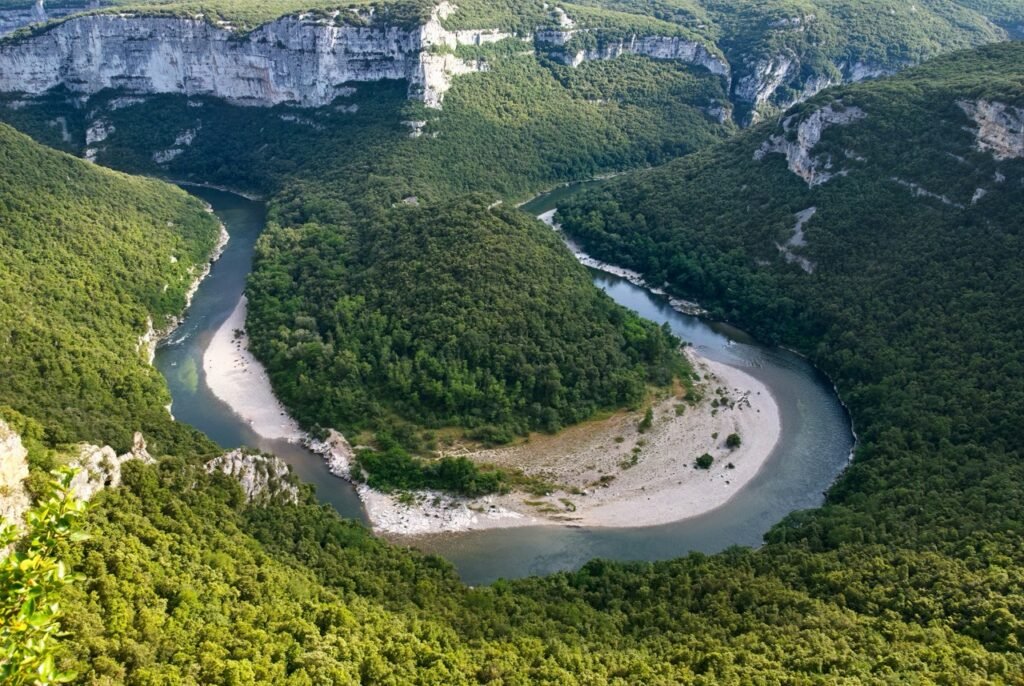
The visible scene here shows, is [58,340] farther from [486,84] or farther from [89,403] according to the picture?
[486,84]

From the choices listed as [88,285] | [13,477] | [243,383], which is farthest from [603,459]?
[88,285]

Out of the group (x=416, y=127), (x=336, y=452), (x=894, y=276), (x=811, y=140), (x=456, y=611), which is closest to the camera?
(x=456, y=611)

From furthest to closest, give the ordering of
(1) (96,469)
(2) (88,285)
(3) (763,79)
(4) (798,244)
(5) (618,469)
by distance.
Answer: (3) (763,79) < (4) (798,244) < (2) (88,285) < (5) (618,469) < (1) (96,469)

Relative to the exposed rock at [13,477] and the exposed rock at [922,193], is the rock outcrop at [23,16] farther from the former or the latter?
the exposed rock at [13,477]

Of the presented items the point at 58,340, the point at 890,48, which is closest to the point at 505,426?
the point at 58,340

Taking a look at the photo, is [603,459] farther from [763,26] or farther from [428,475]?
[763,26]
